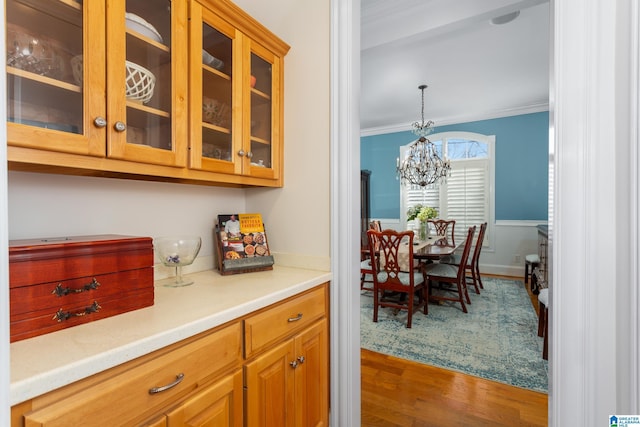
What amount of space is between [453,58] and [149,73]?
10.7ft

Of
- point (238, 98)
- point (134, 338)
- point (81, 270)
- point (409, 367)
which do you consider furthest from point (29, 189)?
point (409, 367)

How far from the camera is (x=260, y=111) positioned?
155 centimetres

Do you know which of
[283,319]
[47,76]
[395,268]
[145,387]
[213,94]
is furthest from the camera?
[395,268]

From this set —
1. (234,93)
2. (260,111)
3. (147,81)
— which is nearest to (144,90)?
(147,81)

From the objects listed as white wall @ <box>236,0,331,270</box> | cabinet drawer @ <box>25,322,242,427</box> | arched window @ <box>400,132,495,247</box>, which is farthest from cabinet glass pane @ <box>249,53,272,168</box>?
arched window @ <box>400,132,495,247</box>

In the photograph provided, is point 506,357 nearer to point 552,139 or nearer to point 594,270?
point 594,270

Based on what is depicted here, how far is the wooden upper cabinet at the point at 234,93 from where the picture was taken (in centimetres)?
122

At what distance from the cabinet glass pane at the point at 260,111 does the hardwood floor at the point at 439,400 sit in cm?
162

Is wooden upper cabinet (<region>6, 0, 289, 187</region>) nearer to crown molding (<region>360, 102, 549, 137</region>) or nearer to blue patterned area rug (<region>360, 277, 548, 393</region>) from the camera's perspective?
blue patterned area rug (<region>360, 277, 548, 393</region>)

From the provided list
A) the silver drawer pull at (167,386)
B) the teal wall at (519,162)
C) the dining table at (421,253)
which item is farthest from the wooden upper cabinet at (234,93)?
the teal wall at (519,162)

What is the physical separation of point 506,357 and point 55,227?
9.70 ft

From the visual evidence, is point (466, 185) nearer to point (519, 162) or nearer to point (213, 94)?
point (519, 162)

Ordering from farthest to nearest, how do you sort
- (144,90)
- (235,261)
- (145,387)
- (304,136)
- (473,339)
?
(473,339) < (304,136) < (235,261) < (144,90) < (145,387)

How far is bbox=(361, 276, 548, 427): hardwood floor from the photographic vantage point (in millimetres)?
1684
